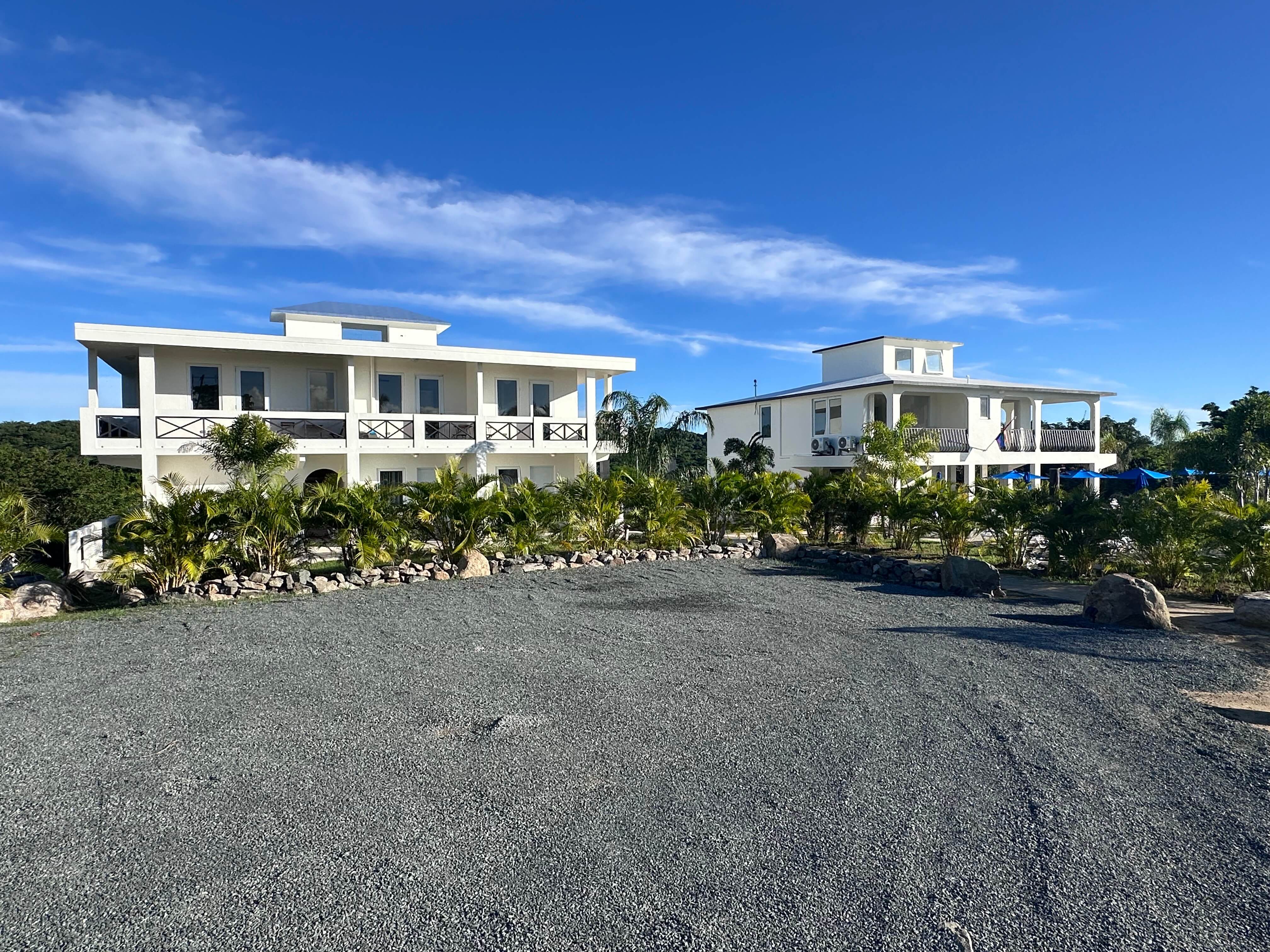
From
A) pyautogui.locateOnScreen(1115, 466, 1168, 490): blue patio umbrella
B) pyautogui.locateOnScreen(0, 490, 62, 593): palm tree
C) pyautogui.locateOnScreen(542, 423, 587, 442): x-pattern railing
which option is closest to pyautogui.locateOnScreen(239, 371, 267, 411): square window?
pyautogui.locateOnScreen(542, 423, 587, 442): x-pattern railing

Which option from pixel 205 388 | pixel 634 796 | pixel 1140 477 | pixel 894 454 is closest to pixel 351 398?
pixel 205 388

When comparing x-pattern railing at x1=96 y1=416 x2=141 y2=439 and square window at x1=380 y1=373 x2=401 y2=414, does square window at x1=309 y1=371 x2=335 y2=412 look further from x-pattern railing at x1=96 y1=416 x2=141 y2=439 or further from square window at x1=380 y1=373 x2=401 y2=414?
x-pattern railing at x1=96 y1=416 x2=141 y2=439

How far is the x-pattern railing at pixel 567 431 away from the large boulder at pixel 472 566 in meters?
8.15

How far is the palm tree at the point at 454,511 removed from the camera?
47.9ft

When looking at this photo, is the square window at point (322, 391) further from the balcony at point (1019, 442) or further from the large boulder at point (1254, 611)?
the balcony at point (1019, 442)

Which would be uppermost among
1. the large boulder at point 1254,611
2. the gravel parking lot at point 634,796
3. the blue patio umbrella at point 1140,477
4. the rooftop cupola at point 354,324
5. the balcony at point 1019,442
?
the rooftop cupola at point 354,324

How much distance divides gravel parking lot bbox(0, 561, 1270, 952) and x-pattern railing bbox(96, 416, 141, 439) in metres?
10.7

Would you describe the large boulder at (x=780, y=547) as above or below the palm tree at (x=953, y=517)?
below

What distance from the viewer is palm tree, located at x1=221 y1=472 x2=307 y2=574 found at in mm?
12844

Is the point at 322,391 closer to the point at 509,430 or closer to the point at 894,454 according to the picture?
the point at 509,430

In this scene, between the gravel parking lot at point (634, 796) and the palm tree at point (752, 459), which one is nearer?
the gravel parking lot at point (634, 796)

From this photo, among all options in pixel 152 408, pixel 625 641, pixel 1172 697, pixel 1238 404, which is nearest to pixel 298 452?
pixel 152 408

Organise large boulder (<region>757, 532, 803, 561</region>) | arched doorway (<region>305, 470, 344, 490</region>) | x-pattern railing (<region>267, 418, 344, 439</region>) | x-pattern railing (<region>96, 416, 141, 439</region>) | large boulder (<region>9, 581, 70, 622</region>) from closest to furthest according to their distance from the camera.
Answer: large boulder (<region>9, 581, 70, 622</region>) → large boulder (<region>757, 532, 803, 561</region>) → x-pattern railing (<region>96, 416, 141, 439</region>) → x-pattern railing (<region>267, 418, 344, 439</region>) → arched doorway (<region>305, 470, 344, 490</region>)

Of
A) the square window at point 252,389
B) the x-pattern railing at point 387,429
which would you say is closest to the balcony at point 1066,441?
the x-pattern railing at point 387,429
